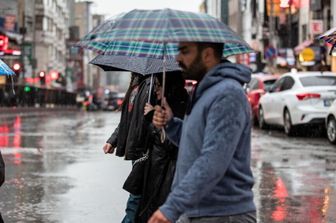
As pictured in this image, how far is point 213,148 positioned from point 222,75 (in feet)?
1.24

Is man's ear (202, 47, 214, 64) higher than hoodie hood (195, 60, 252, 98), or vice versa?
man's ear (202, 47, 214, 64)

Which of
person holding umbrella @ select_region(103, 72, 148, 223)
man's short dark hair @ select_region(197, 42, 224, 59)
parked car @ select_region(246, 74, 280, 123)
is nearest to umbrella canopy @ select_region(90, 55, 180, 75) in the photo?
person holding umbrella @ select_region(103, 72, 148, 223)

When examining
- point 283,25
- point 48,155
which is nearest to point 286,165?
point 48,155

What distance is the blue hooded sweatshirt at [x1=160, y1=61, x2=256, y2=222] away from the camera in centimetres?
354

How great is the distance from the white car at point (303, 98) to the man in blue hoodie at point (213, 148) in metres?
14.5

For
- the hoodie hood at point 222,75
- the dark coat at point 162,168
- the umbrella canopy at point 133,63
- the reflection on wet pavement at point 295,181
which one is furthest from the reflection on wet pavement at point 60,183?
the hoodie hood at point 222,75

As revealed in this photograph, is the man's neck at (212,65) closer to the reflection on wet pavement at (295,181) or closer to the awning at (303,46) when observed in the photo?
the reflection on wet pavement at (295,181)

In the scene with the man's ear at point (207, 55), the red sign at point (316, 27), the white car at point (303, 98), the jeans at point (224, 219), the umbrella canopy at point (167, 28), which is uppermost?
the red sign at point (316, 27)

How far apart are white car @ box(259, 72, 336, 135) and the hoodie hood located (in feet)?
47.7

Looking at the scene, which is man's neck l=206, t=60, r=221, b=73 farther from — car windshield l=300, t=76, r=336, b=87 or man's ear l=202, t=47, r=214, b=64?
car windshield l=300, t=76, r=336, b=87

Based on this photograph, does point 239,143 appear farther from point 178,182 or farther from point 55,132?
point 55,132

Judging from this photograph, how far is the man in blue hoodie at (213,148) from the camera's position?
3535mm

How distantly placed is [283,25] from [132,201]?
1879 inches

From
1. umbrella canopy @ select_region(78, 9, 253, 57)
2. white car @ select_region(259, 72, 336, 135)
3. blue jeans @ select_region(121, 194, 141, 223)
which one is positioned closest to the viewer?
umbrella canopy @ select_region(78, 9, 253, 57)
